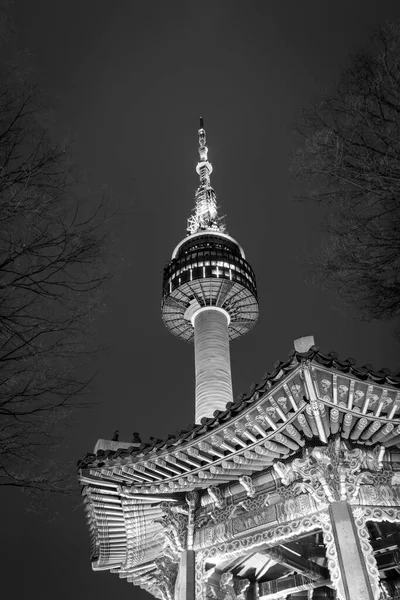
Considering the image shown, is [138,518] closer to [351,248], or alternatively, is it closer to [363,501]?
[363,501]

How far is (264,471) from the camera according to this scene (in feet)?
31.0

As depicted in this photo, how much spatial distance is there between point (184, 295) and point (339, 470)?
67.0 feet

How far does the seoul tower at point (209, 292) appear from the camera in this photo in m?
25.0

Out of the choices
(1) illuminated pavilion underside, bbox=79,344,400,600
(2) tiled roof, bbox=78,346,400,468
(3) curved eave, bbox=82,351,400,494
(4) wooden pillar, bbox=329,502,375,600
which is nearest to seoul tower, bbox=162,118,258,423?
(1) illuminated pavilion underside, bbox=79,344,400,600

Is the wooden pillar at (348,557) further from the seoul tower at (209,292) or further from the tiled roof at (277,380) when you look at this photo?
the seoul tower at (209,292)

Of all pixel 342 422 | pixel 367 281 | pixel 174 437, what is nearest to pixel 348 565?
pixel 342 422

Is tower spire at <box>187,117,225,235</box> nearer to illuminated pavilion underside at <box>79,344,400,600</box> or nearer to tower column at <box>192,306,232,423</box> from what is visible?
tower column at <box>192,306,232,423</box>

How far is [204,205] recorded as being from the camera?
1357 inches

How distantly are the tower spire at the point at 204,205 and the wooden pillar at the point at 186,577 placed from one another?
79.0ft

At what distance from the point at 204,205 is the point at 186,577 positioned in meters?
27.8

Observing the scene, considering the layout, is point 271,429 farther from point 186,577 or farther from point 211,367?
point 211,367

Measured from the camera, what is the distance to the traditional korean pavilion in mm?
7816

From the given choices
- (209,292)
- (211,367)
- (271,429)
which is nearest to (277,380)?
(271,429)

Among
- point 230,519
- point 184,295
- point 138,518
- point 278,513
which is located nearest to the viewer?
point 278,513
